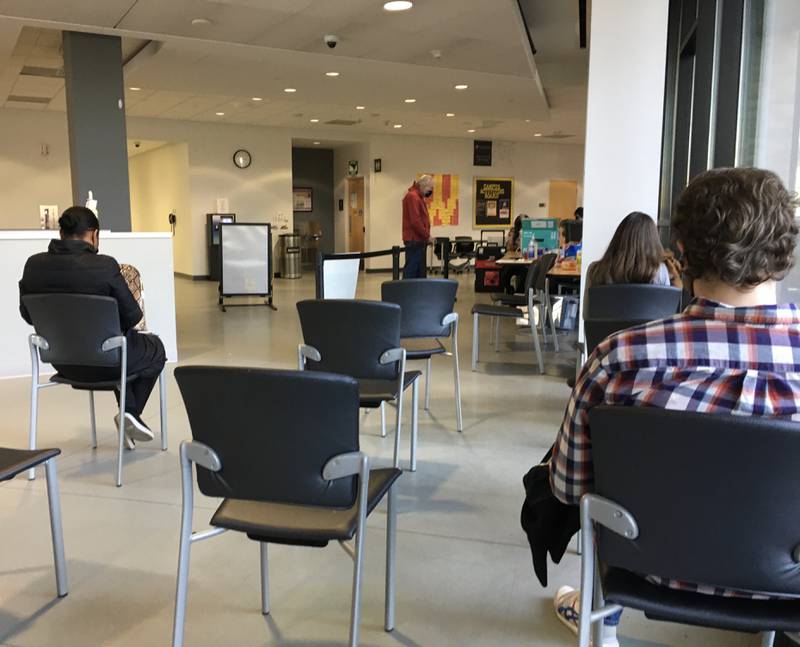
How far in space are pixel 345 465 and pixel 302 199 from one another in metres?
16.2

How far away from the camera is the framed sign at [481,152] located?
53.6 feet

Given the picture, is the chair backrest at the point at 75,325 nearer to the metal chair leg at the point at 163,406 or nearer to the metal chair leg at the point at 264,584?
the metal chair leg at the point at 163,406

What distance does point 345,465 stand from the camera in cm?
164

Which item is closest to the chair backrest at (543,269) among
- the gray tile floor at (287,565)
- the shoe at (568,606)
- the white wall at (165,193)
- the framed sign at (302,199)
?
the gray tile floor at (287,565)

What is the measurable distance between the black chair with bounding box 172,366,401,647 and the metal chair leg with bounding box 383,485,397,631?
23 centimetres

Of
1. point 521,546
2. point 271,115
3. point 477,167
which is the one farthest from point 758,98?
point 477,167

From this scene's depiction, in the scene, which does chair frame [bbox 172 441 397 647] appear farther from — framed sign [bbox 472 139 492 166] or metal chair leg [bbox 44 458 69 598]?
framed sign [bbox 472 139 492 166]

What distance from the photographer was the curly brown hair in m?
1.25

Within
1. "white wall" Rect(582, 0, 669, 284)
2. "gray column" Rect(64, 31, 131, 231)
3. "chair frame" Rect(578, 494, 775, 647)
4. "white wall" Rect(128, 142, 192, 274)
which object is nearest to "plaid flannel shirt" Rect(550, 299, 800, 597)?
"chair frame" Rect(578, 494, 775, 647)

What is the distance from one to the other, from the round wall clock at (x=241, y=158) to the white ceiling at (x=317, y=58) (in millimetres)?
1046

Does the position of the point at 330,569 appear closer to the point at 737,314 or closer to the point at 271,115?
the point at 737,314

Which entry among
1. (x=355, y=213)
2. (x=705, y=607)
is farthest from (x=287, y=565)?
(x=355, y=213)

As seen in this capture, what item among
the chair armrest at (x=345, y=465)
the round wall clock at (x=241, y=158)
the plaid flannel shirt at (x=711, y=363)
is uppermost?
the round wall clock at (x=241, y=158)

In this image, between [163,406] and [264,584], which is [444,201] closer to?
[163,406]
